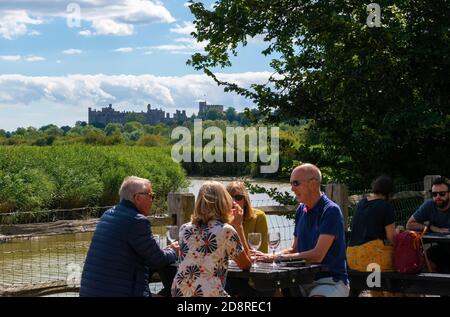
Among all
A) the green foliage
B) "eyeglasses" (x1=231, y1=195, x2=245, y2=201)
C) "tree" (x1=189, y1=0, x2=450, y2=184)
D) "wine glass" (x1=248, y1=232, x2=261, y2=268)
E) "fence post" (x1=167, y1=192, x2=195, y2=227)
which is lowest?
the green foliage

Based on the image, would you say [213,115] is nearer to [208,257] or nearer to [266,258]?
[266,258]

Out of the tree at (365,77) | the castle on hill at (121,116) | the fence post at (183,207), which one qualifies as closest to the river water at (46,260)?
the tree at (365,77)

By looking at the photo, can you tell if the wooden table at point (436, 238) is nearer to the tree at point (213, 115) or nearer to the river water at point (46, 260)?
the river water at point (46, 260)

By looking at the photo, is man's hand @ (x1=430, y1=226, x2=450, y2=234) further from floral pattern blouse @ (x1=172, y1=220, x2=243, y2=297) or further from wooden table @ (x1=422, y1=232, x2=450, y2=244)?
floral pattern blouse @ (x1=172, y1=220, x2=243, y2=297)

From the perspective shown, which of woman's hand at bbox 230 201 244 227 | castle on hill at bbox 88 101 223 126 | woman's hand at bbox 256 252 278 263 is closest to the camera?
woman's hand at bbox 256 252 278 263

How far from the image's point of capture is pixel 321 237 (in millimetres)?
6188

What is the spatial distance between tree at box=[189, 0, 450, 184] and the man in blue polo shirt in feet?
20.2

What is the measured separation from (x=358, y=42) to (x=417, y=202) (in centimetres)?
243

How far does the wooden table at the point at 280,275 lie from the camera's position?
235 inches

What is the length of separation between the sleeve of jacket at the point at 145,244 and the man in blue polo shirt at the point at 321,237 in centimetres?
84

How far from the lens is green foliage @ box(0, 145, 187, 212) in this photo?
27406 millimetres

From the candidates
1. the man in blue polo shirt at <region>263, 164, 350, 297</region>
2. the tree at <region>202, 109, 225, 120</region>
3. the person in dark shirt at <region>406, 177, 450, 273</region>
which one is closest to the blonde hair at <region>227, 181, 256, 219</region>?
the man in blue polo shirt at <region>263, 164, 350, 297</region>

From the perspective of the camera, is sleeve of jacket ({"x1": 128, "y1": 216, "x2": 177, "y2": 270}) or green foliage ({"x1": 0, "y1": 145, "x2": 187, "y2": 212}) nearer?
sleeve of jacket ({"x1": 128, "y1": 216, "x2": 177, "y2": 270})

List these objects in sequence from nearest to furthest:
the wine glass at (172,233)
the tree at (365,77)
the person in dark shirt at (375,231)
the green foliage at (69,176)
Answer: the person in dark shirt at (375,231) → the wine glass at (172,233) → the tree at (365,77) → the green foliage at (69,176)
